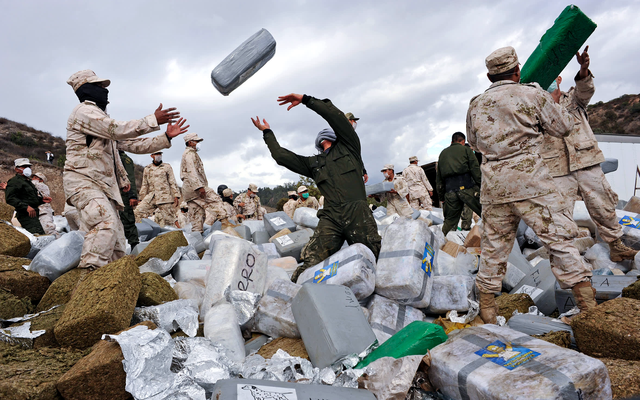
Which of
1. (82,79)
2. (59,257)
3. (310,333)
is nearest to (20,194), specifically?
(59,257)

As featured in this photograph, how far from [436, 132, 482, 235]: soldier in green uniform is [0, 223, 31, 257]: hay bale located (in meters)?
5.35

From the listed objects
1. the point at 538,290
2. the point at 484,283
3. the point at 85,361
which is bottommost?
the point at 538,290

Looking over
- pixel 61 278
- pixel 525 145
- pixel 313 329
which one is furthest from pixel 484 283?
pixel 61 278

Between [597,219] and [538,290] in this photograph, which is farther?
[597,219]

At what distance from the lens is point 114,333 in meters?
2.43

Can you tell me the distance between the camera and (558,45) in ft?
11.6

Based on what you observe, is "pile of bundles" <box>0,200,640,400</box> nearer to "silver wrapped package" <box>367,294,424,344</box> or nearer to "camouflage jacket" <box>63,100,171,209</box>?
"silver wrapped package" <box>367,294,424,344</box>

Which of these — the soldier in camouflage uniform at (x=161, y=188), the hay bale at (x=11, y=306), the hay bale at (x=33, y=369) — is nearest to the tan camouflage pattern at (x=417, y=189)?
the soldier in camouflage uniform at (x=161, y=188)

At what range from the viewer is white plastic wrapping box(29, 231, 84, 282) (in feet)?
12.1

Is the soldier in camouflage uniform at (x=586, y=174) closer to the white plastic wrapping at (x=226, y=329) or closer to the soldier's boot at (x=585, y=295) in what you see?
the soldier's boot at (x=585, y=295)

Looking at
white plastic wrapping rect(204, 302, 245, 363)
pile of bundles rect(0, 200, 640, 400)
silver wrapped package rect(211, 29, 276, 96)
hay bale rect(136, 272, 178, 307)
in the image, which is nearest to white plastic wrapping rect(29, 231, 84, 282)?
pile of bundles rect(0, 200, 640, 400)

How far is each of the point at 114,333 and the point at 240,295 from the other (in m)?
0.86

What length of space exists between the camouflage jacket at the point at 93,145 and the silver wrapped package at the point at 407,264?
2.09 meters

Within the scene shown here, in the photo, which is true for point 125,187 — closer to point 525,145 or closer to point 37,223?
point 525,145
